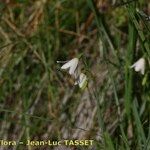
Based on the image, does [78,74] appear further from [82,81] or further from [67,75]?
[67,75]

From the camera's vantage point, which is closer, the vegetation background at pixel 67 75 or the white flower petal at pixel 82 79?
the white flower petal at pixel 82 79

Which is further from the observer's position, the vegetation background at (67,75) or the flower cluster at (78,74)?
the vegetation background at (67,75)

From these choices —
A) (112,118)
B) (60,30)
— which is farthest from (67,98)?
(60,30)

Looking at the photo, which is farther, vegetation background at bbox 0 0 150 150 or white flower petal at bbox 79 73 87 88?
vegetation background at bbox 0 0 150 150

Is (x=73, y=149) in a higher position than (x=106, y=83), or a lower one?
lower

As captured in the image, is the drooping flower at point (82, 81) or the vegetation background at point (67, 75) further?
the vegetation background at point (67, 75)

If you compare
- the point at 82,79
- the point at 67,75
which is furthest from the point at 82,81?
the point at 67,75

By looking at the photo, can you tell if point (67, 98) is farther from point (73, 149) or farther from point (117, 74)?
point (73, 149)

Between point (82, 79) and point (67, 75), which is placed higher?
point (67, 75)
